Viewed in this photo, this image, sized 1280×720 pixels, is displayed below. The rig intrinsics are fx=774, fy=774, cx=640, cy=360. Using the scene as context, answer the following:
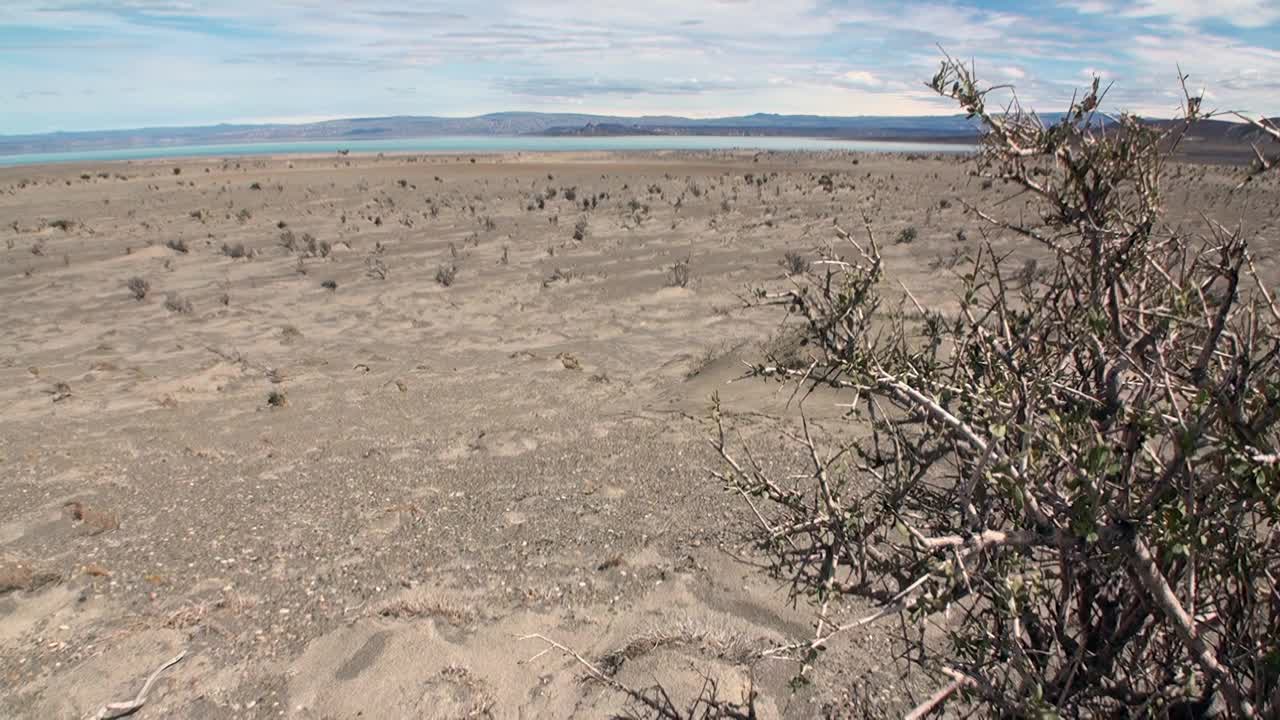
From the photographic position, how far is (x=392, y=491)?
5.77m

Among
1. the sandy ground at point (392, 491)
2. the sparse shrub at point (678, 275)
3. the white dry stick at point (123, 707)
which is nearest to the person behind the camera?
the white dry stick at point (123, 707)

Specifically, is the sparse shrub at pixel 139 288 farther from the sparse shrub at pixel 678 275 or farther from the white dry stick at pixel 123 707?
the white dry stick at pixel 123 707

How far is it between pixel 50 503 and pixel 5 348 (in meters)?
6.45

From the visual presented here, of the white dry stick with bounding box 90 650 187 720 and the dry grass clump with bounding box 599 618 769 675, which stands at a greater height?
the dry grass clump with bounding box 599 618 769 675

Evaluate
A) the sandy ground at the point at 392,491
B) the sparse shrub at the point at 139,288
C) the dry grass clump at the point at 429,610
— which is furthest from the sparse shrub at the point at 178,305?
the dry grass clump at the point at 429,610

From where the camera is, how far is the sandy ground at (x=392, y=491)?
3.68 m

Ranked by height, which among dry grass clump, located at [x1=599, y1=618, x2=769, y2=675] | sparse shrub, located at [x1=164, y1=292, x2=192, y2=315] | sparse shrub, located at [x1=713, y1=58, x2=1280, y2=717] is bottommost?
sparse shrub, located at [x1=164, y1=292, x2=192, y2=315]

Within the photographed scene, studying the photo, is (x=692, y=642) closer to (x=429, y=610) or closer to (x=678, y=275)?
(x=429, y=610)

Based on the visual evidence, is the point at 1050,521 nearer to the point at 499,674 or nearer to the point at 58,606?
the point at 499,674

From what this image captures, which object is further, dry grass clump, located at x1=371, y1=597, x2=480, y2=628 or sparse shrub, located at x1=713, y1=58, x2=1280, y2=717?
dry grass clump, located at x1=371, y1=597, x2=480, y2=628

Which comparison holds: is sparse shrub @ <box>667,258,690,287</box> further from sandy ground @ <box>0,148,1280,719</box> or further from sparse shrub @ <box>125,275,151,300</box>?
sparse shrub @ <box>125,275,151,300</box>

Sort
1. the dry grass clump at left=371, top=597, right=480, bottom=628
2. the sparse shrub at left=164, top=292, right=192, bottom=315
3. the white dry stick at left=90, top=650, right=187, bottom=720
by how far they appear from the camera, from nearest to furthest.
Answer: the white dry stick at left=90, top=650, right=187, bottom=720 < the dry grass clump at left=371, top=597, right=480, bottom=628 < the sparse shrub at left=164, top=292, right=192, bottom=315

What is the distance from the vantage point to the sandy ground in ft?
12.1

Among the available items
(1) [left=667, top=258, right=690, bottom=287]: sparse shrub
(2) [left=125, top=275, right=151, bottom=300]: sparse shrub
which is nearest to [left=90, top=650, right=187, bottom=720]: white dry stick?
(1) [left=667, top=258, right=690, bottom=287]: sparse shrub
